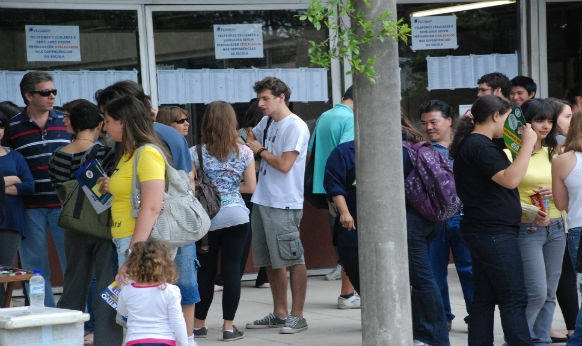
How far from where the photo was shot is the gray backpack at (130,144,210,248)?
5.27 m

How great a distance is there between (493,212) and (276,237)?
76.3 inches

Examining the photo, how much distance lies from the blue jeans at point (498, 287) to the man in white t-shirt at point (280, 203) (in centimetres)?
156

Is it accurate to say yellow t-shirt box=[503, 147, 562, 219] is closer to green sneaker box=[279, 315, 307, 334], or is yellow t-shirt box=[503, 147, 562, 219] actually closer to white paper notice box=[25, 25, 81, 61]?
green sneaker box=[279, 315, 307, 334]

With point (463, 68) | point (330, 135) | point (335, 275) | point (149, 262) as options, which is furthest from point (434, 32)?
point (149, 262)

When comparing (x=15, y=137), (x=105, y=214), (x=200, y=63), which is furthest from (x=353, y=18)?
(x=200, y=63)

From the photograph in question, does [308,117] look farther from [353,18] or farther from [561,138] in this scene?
[353,18]

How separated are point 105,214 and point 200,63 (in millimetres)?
3874

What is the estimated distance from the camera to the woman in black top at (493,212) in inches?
224

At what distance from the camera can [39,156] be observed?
7289mm

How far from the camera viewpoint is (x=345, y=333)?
6.97m

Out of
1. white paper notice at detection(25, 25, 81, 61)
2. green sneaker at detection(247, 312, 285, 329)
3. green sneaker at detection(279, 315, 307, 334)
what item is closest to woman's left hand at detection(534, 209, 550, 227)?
green sneaker at detection(279, 315, 307, 334)

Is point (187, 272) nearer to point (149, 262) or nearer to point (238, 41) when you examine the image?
point (149, 262)

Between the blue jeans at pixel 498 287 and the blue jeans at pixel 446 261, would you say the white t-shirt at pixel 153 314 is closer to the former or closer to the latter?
the blue jeans at pixel 498 287

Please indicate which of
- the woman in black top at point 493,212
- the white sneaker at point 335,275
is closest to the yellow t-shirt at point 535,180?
the woman in black top at point 493,212
